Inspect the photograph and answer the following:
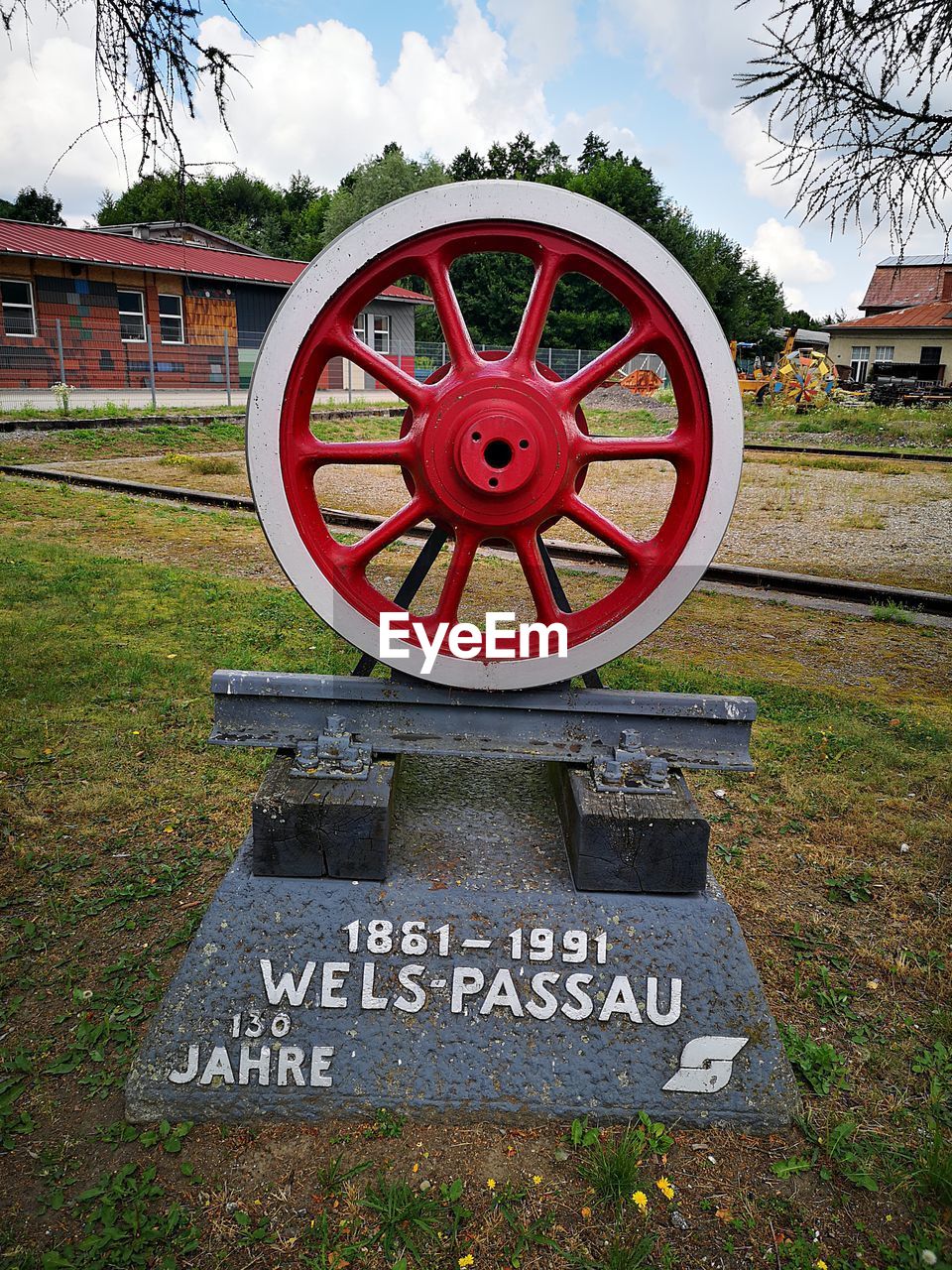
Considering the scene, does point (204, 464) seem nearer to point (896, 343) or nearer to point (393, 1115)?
point (393, 1115)

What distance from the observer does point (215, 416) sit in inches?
733

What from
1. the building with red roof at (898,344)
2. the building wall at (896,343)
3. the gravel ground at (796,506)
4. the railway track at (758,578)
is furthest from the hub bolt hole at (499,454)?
the building wall at (896,343)

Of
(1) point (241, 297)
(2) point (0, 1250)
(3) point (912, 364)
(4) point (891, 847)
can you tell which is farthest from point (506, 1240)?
(3) point (912, 364)

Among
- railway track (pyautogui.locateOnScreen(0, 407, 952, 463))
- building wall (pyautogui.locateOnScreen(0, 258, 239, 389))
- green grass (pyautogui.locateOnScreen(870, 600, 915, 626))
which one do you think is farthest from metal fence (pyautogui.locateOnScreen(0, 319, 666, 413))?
green grass (pyautogui.locateOnScreen(870, 600, 915, 626))

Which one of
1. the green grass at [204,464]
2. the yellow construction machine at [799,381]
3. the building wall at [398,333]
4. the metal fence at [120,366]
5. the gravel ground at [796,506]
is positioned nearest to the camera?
the gravel ground at [796,506]

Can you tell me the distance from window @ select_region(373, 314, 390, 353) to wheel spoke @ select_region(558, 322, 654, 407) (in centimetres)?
2868

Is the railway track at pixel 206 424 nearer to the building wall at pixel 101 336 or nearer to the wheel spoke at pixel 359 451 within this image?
the building wall at pixel 101 336

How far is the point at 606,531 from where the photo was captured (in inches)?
103

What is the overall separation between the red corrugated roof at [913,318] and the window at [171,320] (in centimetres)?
3305

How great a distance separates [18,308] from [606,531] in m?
20.9

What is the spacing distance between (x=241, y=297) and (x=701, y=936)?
24891 mm

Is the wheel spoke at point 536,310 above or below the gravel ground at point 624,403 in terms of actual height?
below

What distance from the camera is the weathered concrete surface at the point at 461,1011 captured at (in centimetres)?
226

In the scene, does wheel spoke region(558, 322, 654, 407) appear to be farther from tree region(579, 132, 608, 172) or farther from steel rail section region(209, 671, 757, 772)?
tree region(579, 132, 608, 172)
